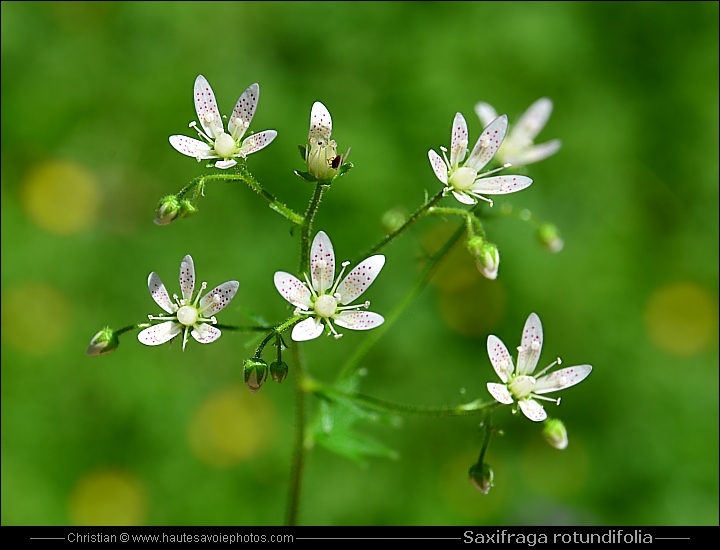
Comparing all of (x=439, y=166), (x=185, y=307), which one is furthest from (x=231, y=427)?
(x=439, y=166)

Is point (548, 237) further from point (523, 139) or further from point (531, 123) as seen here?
point (531, 123)

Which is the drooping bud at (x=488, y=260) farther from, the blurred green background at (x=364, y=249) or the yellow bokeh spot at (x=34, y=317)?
the yellow bokeh spot at (x=34, y=317)

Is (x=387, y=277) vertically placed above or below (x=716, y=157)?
Result: below

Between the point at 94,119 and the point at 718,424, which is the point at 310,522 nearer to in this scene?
the point at 718,424

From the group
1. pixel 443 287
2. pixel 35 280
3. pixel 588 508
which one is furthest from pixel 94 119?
pixel 588 508

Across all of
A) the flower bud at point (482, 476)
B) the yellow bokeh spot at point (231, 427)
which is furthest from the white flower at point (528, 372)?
the yellow bokeh spot at point (231, 427)

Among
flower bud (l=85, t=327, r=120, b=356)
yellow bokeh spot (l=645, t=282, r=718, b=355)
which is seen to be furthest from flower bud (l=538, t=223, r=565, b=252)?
yellow bokeh spot (l=645, t=282, r=718, b=355)
